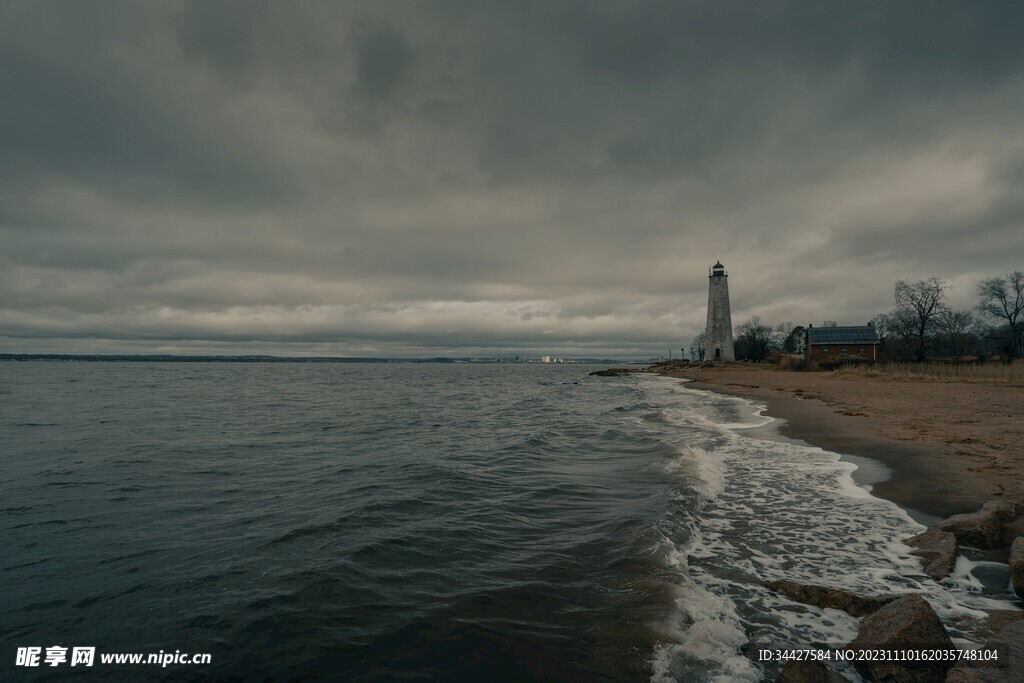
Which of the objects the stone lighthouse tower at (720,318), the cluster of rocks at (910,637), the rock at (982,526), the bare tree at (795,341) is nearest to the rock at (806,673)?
the cluster of rocks at (910,637)

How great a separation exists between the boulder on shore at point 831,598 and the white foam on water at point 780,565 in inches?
5.0

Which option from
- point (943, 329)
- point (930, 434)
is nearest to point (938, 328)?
point (943, 329)

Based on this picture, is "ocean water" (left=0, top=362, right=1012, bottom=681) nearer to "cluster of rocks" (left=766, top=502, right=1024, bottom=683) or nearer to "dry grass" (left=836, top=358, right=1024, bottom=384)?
"cluster of rocks" (left=766, top=502, right=1024, bottom=683)

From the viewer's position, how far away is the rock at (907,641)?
4.03m

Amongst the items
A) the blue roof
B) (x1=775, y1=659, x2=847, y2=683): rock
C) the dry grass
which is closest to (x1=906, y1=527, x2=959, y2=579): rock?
(x1=775, y1=659, x2=847, y2=683): rock

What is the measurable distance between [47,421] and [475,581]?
2814cm

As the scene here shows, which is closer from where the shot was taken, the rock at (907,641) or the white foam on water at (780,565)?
the rock at (907,641)

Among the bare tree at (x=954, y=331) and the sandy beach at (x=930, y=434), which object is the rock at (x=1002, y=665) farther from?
the bare tree at (x=954, y=331)

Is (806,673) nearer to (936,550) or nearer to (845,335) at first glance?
(936,550)

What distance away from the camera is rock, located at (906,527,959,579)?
20.1ft

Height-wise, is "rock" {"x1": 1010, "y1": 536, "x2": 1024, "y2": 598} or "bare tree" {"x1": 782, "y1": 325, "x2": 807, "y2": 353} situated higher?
"bare tree" {"x1": 782, "y1": 325, "x2": 807, "y2": 353}

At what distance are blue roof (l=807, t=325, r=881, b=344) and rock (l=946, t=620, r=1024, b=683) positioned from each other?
69.5 metres

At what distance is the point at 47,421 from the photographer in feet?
75.9

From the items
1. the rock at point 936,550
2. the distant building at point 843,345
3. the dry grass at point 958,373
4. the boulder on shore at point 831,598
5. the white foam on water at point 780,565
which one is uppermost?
the distant building at point 843,345
